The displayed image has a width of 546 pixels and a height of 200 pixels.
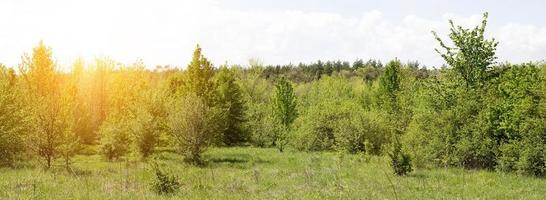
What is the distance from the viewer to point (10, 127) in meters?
29.2

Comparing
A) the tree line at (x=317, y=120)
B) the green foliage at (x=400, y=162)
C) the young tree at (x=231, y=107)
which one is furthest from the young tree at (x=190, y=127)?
the young tree at (x=231, y=107)

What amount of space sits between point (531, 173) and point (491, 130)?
10.4 ft

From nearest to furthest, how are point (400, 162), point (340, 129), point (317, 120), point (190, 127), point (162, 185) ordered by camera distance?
point (162, 185) → point (400, 162) → point (190, 127) → point (340, 129) → point (317, 120)

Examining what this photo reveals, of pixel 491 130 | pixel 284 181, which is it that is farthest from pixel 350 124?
pixel 284 181

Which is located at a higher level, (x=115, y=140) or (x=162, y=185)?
(x=115, y=140)

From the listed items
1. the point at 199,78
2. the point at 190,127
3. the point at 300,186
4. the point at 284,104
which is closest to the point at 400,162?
the point at 300,186

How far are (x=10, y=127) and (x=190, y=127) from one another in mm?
10589

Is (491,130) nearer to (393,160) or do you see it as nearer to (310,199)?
(393,160)

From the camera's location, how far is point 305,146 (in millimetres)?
43500

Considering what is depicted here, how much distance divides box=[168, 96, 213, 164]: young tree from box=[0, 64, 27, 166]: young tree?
29.3ft

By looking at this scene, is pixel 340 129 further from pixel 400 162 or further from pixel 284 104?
pixel 400 162

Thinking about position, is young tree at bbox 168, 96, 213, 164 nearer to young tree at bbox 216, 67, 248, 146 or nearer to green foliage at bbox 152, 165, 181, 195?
green foliage at bbox 152, 165, 181, 195

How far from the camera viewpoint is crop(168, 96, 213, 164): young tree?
31.4 meters

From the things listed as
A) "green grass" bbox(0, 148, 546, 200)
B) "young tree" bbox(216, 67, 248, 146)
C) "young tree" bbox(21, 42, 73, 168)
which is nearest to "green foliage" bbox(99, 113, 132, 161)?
"young tree" bbox(21, 42, 73, 168)
